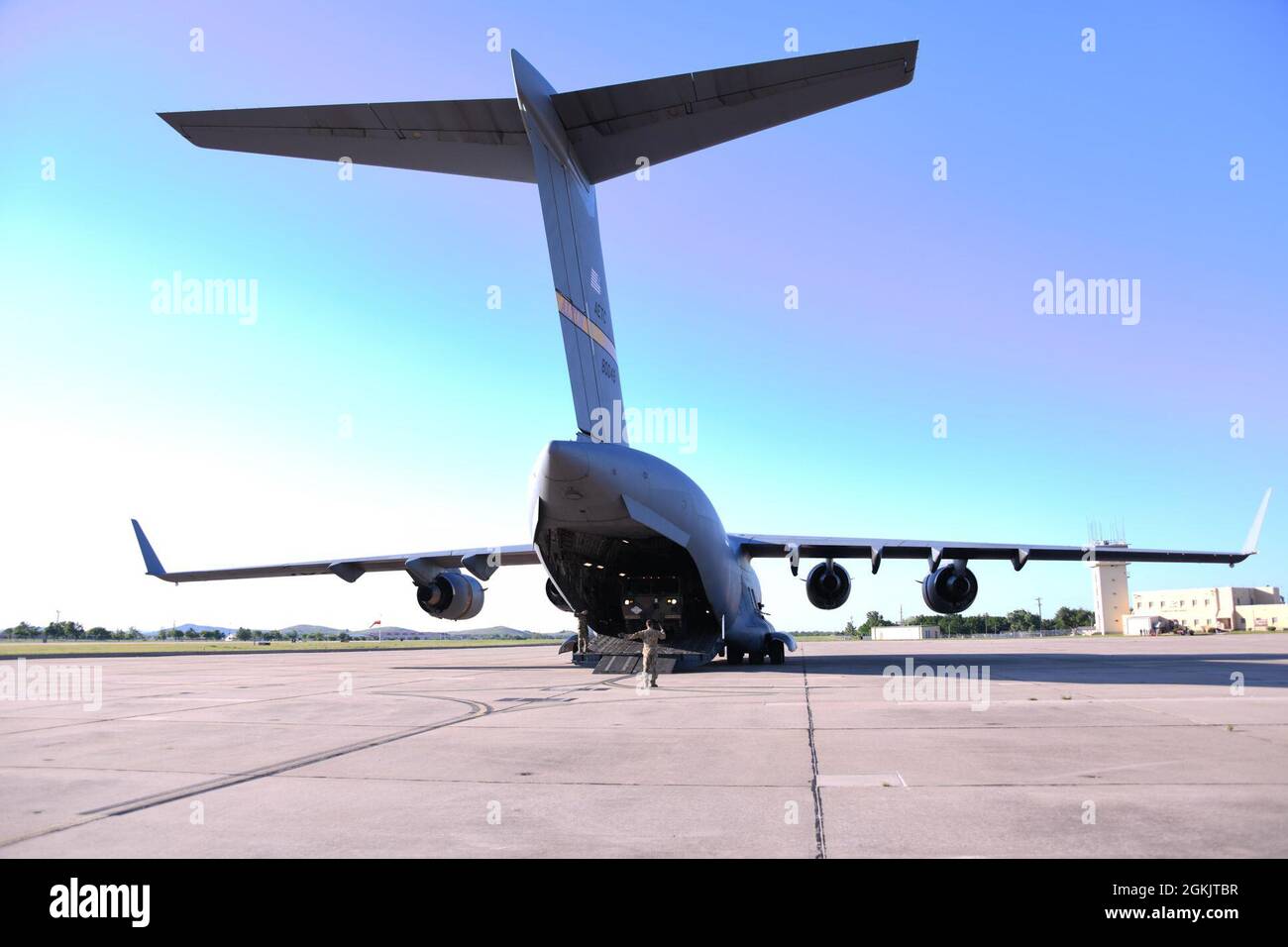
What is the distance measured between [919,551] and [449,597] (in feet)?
39.5

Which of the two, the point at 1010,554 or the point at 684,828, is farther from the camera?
the point at 1010,554

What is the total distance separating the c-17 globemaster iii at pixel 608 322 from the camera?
9.94 meters

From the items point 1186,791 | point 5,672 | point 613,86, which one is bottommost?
point 5,672

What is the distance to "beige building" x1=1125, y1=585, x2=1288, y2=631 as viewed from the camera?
78125mm

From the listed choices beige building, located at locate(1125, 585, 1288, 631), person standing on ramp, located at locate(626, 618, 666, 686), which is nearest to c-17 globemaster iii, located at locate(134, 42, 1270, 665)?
person standing on ramp, located at locate(626, 618, 666, 686)

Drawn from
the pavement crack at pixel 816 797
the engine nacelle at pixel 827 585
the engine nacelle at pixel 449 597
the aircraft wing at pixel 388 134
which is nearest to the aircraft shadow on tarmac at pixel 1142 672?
the engine nacelle at pixel 827 585

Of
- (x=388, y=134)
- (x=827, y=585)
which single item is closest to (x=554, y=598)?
(x=827, y=585)

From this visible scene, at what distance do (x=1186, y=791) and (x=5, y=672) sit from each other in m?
21.2

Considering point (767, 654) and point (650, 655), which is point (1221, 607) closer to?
point (767, 654)

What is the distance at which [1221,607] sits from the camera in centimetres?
8312
